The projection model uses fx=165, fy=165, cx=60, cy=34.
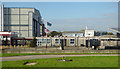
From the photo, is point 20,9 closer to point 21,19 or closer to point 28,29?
point 21,19

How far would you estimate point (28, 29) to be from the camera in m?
92.4

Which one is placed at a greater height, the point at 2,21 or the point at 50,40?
the point at 2,21

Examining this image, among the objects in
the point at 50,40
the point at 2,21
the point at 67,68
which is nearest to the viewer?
the point at 67,68

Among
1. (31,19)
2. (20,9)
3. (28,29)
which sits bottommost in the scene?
(28,29)

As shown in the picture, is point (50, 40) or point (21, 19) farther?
point (21, 19)

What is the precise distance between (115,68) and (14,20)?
269 feet

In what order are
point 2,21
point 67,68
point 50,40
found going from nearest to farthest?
point 67,68 → point 50,40 → point 2,21

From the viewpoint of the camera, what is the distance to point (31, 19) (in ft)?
304

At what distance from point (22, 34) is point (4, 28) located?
33.8ft

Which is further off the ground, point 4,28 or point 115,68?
point 4,28

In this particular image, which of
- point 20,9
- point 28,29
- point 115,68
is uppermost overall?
point 20,9

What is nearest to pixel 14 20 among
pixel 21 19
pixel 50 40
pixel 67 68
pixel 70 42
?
pixel 21 19

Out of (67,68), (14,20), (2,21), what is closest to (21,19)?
(14,20)

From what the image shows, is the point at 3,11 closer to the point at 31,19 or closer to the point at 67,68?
the point at 31,19
